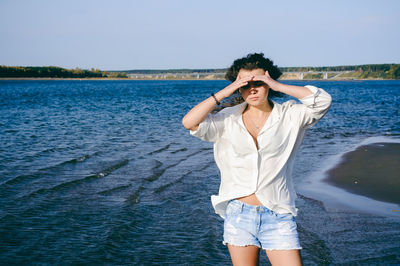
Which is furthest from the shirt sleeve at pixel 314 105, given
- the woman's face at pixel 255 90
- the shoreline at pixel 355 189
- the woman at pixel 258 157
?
the shoreline at pixel 355 189

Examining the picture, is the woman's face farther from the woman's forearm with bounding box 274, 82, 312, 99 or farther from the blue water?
the blue water

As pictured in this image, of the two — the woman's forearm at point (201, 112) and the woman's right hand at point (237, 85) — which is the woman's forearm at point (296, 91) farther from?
the woman's forearm at point (201, 112)

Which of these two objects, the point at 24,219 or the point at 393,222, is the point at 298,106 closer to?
the point at 393,222

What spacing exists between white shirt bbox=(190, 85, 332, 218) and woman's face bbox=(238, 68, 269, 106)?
0.14m

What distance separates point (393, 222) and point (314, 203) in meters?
1.58

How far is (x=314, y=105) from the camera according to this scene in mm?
2896

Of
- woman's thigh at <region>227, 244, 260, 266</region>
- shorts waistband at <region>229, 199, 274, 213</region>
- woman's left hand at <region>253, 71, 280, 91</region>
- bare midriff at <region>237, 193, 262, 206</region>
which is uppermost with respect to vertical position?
woman's left hand at <region>253, 71, 280, 91</region>

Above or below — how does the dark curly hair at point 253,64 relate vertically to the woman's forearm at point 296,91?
above

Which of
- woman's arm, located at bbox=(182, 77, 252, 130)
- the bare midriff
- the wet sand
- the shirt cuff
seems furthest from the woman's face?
the wet sand

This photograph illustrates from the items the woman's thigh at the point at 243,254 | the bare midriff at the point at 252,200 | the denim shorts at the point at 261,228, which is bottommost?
the woman's thigh at the point at 243,254

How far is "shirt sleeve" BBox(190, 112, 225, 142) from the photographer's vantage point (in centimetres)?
293

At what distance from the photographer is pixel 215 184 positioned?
9.68 metres

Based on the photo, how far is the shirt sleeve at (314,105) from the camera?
9.48 feet

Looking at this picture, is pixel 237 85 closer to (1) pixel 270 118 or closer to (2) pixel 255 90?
(2) pixel 255 90
